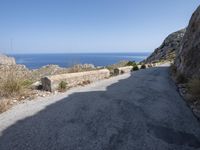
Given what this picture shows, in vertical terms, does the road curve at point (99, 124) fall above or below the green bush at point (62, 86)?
below

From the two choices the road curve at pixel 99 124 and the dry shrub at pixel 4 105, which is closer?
the road curve at pixel 99 124

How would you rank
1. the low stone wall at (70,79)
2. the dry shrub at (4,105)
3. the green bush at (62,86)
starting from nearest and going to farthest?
the dry shrub at (4,105) → the low stone wall at (70,79) → the green bush at (62,86)

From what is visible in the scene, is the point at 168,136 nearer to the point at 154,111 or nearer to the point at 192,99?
the point at 154,111

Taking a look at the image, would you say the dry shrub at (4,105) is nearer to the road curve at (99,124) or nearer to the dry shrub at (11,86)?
the road curve at (99,124)

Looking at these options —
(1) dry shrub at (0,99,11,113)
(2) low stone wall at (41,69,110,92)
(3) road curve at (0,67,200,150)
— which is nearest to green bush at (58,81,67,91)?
(2) low stone wall at (41,69,110,92)

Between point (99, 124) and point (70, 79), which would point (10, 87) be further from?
point (99, 124)

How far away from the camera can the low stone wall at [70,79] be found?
375 inches

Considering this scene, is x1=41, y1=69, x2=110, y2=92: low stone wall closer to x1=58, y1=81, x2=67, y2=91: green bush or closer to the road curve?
x1=58, y1=81, x2=67, y2=91: green bush

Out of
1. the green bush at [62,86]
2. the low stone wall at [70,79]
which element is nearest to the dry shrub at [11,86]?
the low stone wall at [70,79]

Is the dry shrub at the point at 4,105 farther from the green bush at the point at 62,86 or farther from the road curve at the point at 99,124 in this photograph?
the green bush at the point at 62,86

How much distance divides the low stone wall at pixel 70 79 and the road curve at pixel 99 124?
110 centimetres

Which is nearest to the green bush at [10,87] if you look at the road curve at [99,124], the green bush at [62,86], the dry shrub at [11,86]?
the dry shrub at [11,86]

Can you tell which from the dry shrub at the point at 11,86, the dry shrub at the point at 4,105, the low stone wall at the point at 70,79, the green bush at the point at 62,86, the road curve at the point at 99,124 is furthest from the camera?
the green bush at the point at 62,86

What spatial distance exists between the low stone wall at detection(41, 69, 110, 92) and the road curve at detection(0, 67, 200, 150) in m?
1.10
